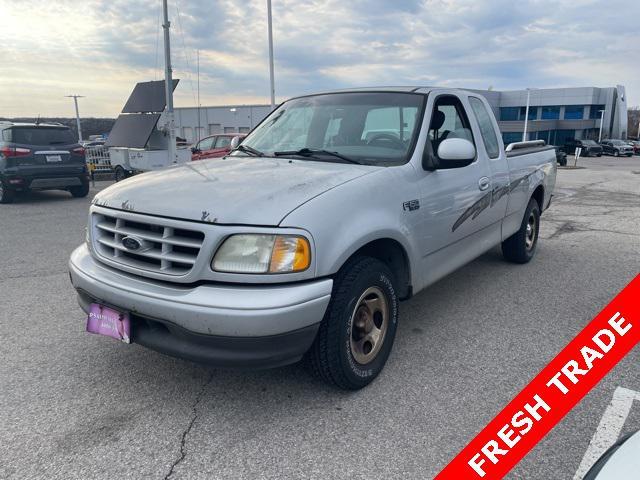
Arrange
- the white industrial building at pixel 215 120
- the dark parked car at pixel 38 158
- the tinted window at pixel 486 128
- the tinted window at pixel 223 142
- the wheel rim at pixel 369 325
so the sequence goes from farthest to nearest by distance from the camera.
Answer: the white industrial building at pixel 215 120, the tinted window at pixel 223 142, the dark parked car at pixel 38 158, the tinted window at pixel 486 128, the wheel rim at pixel 369 325

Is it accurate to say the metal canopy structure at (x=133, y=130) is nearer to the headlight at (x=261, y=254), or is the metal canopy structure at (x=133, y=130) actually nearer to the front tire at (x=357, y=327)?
the front tire at (x=357, y=327)

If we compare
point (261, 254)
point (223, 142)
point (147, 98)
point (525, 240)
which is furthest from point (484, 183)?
point (147, 98)

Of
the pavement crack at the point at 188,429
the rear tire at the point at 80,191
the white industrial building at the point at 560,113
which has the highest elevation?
the white industrial building at the point at 560,113

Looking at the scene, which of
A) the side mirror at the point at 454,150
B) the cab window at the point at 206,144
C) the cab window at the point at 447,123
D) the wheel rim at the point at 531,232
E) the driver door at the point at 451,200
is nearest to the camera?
the side mirror at the point at 454,150

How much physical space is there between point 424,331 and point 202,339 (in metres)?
2.08

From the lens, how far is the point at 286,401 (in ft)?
9.57

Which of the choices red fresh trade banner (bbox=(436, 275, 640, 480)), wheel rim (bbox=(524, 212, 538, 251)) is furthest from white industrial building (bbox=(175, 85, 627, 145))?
red fresh trade banner (bbox=(436, 275, 640, 480))

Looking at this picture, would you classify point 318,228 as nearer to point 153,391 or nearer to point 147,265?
point 147,265

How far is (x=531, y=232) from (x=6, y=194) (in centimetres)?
1076

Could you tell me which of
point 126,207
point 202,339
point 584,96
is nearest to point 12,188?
point 126,207

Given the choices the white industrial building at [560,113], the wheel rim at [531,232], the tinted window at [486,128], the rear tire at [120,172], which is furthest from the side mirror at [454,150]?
the white industrial building at [560,113]

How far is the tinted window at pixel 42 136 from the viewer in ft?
34.3

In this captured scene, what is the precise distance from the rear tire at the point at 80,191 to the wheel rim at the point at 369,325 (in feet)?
34.6

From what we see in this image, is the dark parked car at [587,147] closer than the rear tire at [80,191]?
No
